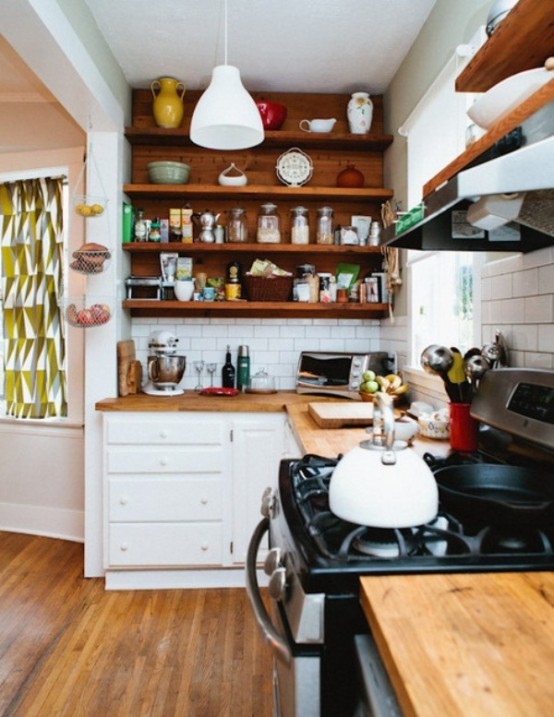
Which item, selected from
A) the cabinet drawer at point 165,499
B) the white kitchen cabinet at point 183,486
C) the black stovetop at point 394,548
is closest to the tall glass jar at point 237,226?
the white kitchen cabinet at point 183,486

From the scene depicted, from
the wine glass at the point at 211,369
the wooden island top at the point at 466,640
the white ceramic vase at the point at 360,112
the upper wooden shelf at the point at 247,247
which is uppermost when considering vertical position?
the white ceramic vase at the point at 360,112

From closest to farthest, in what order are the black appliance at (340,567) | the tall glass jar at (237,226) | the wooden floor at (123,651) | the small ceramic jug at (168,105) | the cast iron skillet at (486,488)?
1. the black appliance at (340,567)
2. the cast iron skillet at (486,488)
3. the wooden floor at (123,651)
4. the small ceramic jug at (168,105)
5. the tall glass jar at (237,226)

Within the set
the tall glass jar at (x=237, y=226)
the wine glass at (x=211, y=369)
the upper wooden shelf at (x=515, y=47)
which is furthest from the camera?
the wine glass at (x=211, y=369)

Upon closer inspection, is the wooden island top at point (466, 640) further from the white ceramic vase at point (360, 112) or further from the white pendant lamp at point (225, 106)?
the white ceramic vase at point (360, 112)

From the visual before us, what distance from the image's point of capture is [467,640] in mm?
664

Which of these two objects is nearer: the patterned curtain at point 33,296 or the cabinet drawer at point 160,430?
the cabinet drawer at point 160,430

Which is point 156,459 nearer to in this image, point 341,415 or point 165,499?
point 165,499

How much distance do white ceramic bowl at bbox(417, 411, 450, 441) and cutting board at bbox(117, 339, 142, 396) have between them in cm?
169

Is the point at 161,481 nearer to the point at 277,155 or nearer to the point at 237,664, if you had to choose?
the point at 237,664

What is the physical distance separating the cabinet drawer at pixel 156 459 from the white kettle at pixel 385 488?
1893 millimetres

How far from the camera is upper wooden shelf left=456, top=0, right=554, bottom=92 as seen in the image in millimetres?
1275

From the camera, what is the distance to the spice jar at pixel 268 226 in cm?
327

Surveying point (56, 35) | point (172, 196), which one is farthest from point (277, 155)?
point (56, 35)

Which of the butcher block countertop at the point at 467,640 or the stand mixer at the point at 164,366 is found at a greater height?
the stand mixer at the point at 164,366
